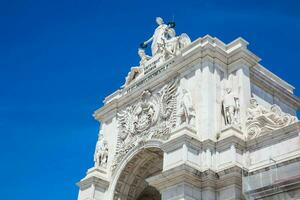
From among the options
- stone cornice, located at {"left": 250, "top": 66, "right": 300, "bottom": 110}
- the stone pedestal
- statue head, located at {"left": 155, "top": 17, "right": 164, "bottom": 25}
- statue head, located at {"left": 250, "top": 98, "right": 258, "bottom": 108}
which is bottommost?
the stone pedestal

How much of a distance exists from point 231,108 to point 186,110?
174 centimetres

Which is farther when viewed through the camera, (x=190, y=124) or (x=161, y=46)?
(x=161, y=46)

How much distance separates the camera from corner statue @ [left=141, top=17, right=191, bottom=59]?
2223 cm

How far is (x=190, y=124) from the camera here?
17922 millimetres

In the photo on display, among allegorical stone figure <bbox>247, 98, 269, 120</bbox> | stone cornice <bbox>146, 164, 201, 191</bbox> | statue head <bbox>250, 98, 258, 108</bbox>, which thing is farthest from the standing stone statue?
stone cornice <bbox>146, 164, 201, 191</bbox>

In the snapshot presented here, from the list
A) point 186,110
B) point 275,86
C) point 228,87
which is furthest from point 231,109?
point 275,86

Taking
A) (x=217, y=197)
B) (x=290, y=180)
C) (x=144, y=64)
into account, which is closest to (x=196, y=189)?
(x=217, y=197)

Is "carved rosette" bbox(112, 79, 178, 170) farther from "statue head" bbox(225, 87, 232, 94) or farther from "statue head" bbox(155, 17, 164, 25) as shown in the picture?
"statue head" bbox(155, 17, 164, 25)

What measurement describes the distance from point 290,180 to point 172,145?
774 cm

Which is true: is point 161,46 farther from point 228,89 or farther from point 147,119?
point 228,89

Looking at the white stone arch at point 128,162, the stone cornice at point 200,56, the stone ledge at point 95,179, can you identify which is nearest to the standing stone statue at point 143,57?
the stone cornice at point 200,56

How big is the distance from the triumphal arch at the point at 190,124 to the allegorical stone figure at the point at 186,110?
1.6 inches

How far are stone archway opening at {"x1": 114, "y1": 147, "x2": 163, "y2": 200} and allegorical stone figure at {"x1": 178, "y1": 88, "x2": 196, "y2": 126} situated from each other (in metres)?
2.44

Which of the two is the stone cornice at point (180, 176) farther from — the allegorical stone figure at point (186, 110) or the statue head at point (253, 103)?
the statue head at point (253, 103)
